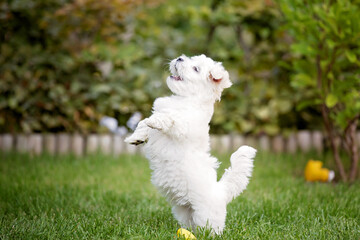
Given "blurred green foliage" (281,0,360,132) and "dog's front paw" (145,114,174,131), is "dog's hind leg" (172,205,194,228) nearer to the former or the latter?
"dog's front paw" (145,114,174,131)

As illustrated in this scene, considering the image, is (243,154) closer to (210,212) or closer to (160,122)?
(210,212)

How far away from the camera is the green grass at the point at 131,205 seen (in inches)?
94.3

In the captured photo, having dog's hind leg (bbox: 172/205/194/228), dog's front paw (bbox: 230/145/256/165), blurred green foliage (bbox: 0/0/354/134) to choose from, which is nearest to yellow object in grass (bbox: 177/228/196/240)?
dog's hind leg (bbox: 172/205/194/228)

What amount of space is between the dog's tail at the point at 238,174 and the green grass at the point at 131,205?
0.77 ft

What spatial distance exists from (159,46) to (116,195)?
288 centimetres

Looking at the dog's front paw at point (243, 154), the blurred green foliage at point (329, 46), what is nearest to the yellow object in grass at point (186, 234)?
the dog's front paw at point (243, 154)

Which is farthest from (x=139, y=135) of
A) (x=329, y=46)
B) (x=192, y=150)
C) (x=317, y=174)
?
(x=317, y=174)

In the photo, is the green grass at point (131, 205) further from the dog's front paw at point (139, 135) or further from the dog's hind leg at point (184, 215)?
the dog's front paw at point (139, 135)

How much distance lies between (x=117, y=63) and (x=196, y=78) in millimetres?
3386

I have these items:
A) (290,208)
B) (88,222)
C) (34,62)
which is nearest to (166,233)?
(88,222)

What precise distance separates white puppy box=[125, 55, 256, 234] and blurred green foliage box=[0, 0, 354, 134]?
295 centimetres

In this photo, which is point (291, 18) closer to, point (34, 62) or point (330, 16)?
point (330, 16)

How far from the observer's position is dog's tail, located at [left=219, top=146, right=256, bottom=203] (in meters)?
2.29

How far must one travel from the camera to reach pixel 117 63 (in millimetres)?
5520
